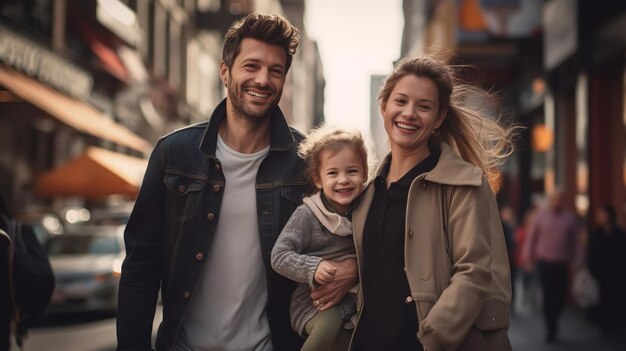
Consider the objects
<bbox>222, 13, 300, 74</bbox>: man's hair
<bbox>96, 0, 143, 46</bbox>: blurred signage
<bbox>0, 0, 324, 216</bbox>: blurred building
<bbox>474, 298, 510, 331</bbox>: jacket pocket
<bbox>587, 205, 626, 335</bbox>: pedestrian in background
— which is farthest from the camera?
<bbox>96, 0, 143, 46</bbox>: blurred signage

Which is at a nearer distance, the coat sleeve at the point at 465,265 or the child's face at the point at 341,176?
the coat sleeve at the point at 465,265

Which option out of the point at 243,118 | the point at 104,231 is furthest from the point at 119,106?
the point at 243,118

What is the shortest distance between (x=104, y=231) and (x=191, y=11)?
28.7 m

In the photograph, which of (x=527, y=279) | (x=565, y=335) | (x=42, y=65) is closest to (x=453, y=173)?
(x=565, y=335)

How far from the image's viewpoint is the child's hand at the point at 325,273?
3.30m

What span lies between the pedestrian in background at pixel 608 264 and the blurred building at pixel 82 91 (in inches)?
204

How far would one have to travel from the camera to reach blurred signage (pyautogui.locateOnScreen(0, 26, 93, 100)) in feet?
55.1

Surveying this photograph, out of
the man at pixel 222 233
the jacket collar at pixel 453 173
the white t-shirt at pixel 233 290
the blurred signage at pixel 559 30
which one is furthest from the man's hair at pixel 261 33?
the blurred signage at pixel 559 30

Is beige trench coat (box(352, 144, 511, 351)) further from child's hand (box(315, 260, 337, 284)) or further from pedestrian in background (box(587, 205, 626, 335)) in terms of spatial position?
pedestrian in background (box(587, 205, 626, 335))

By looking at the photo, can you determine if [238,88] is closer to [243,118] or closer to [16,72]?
[243,118]

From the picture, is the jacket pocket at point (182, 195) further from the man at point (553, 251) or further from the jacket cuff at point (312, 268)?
the man at point (553, 251)

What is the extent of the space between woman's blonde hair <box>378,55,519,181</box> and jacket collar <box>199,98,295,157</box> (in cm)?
46

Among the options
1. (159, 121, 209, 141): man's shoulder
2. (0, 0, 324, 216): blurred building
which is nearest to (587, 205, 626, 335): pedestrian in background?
(0, 0, 324, 216): blurred building

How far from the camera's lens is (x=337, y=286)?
3.37 meters
